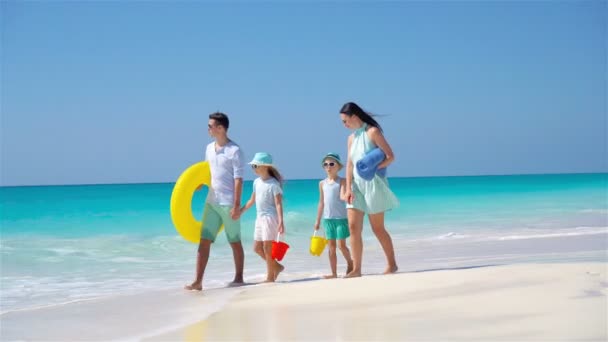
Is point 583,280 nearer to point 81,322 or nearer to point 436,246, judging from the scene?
point 81,322

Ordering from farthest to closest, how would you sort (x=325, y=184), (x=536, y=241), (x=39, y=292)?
(x=536, y=241) < (x=39, y=292) < (x=325, y=184)

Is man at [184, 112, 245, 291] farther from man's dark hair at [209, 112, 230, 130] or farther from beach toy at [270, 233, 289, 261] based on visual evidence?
beach toy at [270, 233, 289, 261]

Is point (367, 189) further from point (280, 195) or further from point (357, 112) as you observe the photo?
point (280, 195)

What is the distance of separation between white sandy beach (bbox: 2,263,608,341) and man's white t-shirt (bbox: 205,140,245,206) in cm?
82

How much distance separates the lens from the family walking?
579 cm

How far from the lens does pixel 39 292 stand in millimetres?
6918

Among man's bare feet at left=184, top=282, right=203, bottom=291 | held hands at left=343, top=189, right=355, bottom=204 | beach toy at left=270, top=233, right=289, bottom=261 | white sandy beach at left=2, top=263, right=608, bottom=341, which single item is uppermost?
held hands at left=343, top=189, right=355, bottom=204

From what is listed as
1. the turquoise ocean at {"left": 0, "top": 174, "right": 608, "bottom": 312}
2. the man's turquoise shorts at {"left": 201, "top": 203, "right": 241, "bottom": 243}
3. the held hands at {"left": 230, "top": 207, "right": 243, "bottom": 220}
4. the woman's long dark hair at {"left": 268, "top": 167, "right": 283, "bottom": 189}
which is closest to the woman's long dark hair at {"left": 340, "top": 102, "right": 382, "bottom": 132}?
the woman's long dark hair at {"left": 268, "top": 167, "right": 283, "bottom": 189}

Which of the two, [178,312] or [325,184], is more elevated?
[325,184]

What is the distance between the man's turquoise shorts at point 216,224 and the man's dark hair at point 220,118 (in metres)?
0.69

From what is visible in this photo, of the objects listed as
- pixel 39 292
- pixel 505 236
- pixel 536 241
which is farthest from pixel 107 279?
pixel 505 236

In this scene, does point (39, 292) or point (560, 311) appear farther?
point (39, 292)

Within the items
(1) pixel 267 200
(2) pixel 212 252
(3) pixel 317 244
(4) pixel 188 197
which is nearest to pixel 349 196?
(1) pixel 267 200

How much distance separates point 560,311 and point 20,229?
16251 millimetres
